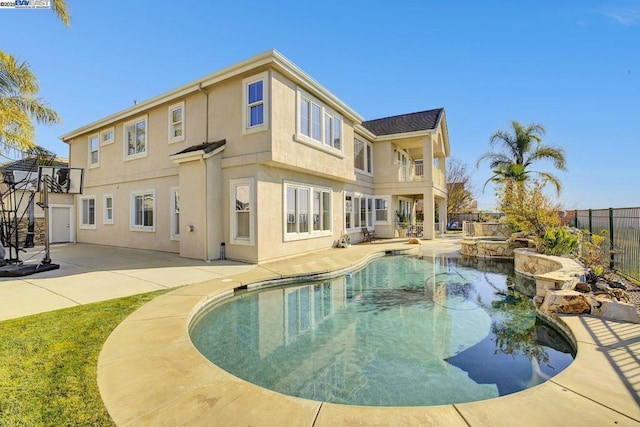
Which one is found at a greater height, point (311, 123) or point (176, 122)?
point (176, 122)

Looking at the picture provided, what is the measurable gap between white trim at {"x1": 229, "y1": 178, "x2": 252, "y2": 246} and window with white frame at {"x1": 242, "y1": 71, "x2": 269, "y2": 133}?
1.93 metres

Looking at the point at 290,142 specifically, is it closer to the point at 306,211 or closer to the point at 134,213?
the point at 306,211

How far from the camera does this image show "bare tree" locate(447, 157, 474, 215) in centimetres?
3784

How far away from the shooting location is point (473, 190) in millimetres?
40031

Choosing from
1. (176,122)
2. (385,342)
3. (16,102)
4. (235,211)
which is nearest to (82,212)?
(16,102)

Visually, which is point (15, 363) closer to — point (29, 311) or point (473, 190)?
point (29, 311)

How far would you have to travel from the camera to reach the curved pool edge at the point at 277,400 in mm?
2639

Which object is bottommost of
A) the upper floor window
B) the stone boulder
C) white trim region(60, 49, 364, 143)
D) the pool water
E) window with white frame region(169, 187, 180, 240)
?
the pool water

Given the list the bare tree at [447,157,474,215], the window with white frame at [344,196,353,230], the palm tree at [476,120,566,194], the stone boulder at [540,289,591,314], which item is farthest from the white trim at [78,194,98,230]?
the bare tree at [447,157,474,215]

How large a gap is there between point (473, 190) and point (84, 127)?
134ft

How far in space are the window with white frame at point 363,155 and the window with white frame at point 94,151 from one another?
14915 millimetres

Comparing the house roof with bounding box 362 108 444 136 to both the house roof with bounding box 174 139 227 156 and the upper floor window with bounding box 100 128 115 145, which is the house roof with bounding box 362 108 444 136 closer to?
the house roof with bounding box 174 139 227 156

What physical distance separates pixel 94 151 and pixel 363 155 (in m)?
16.3

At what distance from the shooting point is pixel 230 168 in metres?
11.6
